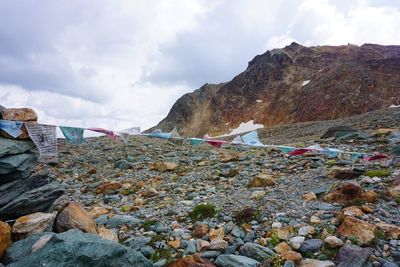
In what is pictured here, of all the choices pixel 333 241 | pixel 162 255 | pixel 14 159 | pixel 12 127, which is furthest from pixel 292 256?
pixel 12 127

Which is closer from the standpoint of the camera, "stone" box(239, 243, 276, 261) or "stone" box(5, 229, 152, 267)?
"stone" box(5, 229, 152, 267)

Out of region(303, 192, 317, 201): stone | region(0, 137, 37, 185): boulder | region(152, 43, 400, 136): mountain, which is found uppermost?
region(152, 43, 400, 136): mountain

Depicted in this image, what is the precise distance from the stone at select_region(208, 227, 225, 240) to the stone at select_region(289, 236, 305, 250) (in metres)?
1.25

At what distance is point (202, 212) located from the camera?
322 inches

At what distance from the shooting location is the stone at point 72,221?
Answer: 254 inches

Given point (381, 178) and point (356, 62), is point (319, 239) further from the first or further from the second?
point (356, 62)

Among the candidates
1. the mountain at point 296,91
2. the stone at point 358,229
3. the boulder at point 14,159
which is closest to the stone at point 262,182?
the stone at point 358,229

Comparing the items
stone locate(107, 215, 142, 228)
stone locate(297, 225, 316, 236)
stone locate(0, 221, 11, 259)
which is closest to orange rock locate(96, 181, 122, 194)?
stone locate(107, 215, 142, 228)

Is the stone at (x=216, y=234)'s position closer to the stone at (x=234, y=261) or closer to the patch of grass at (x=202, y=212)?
the stone at (x=234, y=261)

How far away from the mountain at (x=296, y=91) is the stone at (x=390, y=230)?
68407mm

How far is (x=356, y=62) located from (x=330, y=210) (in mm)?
83199

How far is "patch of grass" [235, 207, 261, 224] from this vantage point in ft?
24.6

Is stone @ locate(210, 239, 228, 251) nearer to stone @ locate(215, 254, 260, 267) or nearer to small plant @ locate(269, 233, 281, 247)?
stone @ locate(215, 254, 260, 267)

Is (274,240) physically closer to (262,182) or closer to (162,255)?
(162,255)
